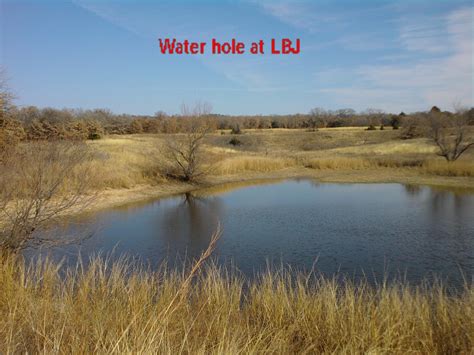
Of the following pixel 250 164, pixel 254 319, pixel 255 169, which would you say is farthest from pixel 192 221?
pixel 250 164

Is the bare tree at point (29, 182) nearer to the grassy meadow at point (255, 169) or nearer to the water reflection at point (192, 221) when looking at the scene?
the water reflection at point (192, 221)

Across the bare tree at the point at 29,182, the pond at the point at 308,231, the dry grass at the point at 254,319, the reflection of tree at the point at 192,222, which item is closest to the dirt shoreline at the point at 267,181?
the pond at the point at 308,231

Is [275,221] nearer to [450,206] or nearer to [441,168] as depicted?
[450,206]

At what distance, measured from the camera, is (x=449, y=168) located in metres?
23.7

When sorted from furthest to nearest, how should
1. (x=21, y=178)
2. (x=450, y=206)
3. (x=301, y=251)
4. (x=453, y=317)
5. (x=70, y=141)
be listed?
(x=450, y=206) < (x=301, y=251) < (x=70, y=141) < (x=21, y=178) < (x=453, y=317)

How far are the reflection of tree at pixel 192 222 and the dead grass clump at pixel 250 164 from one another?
690 centimetres

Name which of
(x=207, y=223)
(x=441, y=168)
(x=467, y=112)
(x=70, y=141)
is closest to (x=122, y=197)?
(x=207, y=223)

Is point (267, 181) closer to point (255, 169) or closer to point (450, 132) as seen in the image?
point (255, 169)

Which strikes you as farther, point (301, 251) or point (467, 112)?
point (467, 112)

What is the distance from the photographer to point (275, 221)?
547 inches

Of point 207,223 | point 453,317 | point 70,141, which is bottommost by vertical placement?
point 207,223

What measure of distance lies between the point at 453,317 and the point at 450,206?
Answer: 13.1 meters

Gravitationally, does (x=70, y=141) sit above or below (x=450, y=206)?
above

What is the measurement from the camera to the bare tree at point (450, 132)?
80.8 ft
